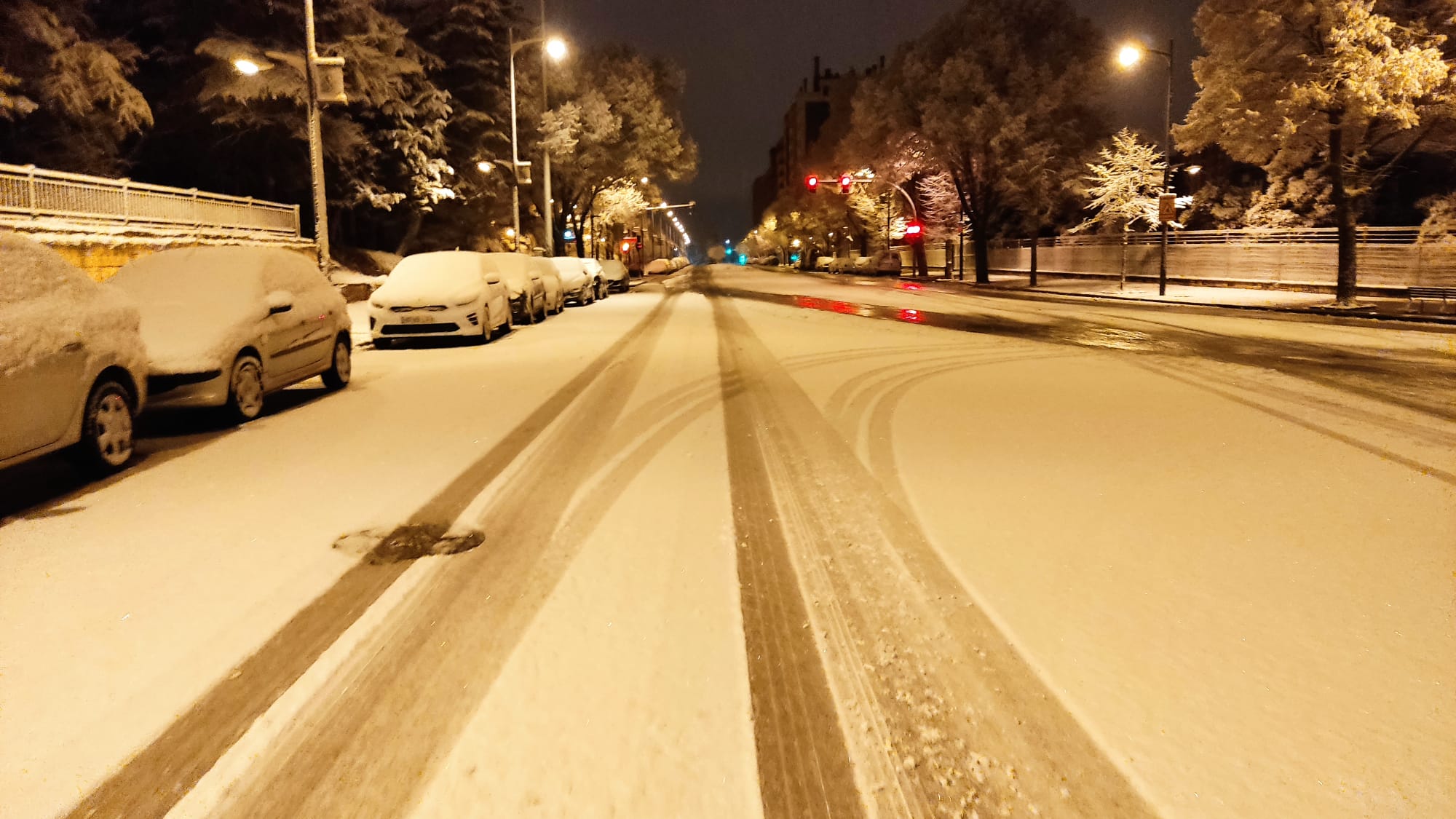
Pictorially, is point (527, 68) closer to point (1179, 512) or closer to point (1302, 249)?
point (1302, 249)

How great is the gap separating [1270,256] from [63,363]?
38.9 metres

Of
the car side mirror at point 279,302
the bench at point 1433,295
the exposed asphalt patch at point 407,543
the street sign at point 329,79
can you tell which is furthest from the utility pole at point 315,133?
the bench at point 1433,295

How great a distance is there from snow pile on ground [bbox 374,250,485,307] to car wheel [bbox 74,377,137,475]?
30.4 feet

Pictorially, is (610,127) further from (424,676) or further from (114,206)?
(424,676)

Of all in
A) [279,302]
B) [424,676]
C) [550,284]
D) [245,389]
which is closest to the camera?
[424,676]

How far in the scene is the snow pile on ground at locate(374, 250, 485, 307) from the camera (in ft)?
56.0

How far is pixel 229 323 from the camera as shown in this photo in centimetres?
960

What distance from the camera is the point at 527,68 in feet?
156

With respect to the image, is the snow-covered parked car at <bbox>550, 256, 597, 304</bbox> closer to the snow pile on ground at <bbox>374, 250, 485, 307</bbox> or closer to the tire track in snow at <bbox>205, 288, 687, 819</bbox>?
the snow pile on ground at <bbox>374, 250, 485, 307</bbox>

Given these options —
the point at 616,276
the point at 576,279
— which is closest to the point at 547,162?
the point at 616,276

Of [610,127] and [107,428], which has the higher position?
[610,127]

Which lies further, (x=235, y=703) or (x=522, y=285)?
(x=522, y=285)

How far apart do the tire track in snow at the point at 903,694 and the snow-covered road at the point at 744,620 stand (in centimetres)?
2

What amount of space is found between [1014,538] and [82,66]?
23.5 metres
